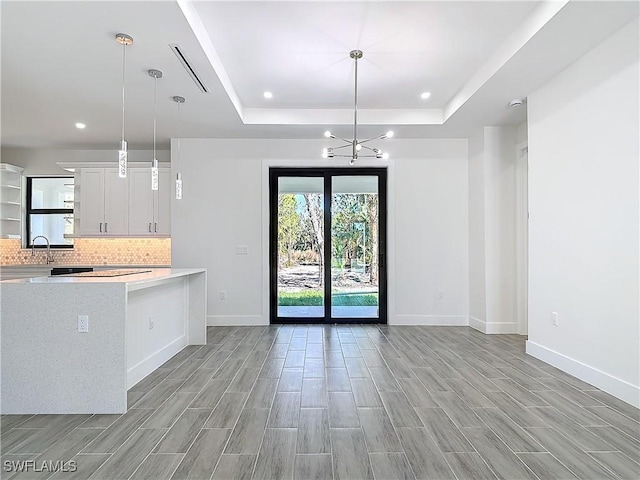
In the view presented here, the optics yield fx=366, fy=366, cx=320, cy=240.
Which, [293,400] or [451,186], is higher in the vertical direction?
[451,186]

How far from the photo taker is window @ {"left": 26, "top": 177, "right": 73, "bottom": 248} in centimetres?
629

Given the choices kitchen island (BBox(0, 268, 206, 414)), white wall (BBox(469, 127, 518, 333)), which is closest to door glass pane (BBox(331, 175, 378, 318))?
white wall (BBox(469, 127, 518, 333))

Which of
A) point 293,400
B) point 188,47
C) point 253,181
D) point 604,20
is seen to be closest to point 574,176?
point 604,20

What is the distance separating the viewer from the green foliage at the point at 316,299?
18.7ft

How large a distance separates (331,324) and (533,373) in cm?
283

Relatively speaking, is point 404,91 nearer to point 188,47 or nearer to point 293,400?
point 188,47

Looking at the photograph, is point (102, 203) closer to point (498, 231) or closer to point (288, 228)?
point (288, 228)

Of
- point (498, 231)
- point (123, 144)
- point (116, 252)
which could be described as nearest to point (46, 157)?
point (116, 252)

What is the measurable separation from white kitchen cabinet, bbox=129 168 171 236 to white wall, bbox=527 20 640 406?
508 centimetres

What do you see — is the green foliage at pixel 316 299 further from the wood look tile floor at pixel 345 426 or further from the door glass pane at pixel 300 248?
the wood look tile floor at pixel 345 426

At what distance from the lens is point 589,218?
10.3ft

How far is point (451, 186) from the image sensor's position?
5574mm

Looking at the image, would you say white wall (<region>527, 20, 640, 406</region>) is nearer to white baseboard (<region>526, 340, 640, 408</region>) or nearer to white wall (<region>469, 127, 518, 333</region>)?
white baseboard (<region>526, 340, 640, 408</region>)

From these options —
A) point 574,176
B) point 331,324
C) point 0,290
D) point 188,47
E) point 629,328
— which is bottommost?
point 331,324
